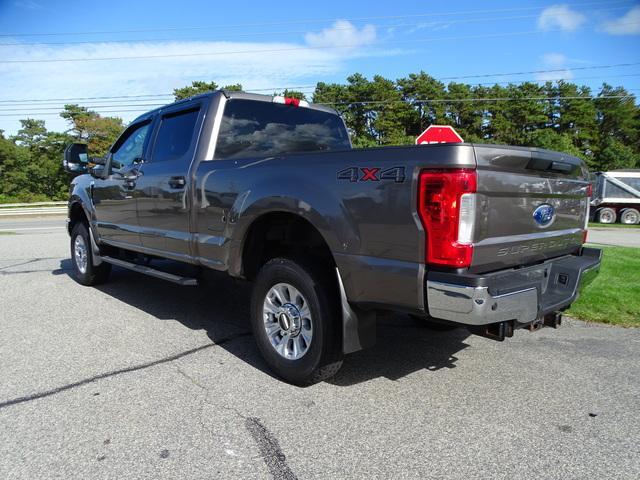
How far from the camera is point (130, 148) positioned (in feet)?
18.4

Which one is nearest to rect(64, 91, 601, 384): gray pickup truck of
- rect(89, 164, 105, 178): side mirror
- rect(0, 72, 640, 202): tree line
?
rect(89, 164, 105, 178): side mirror

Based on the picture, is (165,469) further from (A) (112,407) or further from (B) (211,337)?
(B) (211,337)

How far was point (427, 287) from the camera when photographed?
8.56ft

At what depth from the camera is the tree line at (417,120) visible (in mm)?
48875

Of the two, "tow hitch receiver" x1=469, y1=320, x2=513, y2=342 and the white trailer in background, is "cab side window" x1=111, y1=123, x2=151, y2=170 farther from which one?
the white trailer in background

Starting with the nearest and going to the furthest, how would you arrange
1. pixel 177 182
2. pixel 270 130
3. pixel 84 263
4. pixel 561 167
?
pixel 561 167
pixel 177 182
pixel 270 130
pixel 84 263

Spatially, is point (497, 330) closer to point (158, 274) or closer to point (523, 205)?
point (523, 205)

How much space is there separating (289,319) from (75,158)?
4.09m

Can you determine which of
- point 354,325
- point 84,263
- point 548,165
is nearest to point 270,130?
point 354,325

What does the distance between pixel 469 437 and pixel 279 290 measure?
161 centimetres

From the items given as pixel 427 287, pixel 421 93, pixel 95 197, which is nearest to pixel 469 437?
pixel 427 287

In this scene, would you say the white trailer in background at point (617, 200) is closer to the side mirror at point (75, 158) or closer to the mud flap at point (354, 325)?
the side mirror at point (75, 158)

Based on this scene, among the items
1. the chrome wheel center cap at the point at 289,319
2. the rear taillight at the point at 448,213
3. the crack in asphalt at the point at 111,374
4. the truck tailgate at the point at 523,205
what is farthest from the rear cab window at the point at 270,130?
the truck tailgate at the point at 523,205

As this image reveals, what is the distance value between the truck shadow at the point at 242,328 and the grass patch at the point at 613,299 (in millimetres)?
1538
